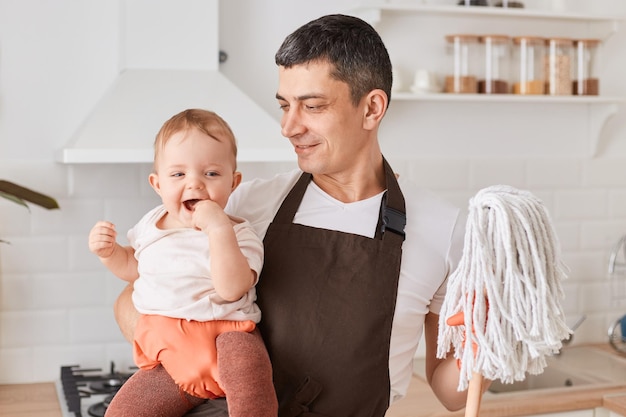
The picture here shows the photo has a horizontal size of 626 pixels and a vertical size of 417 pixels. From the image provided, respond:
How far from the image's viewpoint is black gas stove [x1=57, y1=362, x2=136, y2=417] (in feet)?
7.75

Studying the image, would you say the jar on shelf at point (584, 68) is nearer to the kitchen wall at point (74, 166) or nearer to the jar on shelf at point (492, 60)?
the jar on shelf at point (492, 60)

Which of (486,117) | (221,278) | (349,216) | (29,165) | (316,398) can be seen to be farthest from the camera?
(486,117)

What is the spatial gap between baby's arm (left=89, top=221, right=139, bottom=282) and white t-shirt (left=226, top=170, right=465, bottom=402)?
22 centimetres

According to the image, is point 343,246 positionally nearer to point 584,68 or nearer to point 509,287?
point 509,287

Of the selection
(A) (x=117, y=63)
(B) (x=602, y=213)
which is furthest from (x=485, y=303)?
(B) (x=602, y=213)

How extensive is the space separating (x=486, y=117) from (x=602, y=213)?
59cm

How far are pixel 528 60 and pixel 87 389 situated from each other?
175 centimetres

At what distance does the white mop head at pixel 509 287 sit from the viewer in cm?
134

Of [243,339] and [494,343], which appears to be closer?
[494,343]

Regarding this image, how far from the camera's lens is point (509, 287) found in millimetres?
1354

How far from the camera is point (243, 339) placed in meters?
1.51

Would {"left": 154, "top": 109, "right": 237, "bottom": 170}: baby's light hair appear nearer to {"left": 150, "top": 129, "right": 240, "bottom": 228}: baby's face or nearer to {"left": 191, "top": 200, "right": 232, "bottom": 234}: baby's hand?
{"left": 150, "top": 129, "right": 240, "bottom": 228}: baby's face

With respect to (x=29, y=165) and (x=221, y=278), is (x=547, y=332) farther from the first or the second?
(x=29, y=165)

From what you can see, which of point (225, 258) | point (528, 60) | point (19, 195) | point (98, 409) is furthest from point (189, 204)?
point (528, 60)
